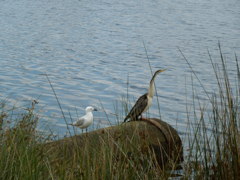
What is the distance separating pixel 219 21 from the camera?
28.4 meters

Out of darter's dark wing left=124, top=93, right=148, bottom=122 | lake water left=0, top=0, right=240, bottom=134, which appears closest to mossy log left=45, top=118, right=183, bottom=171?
darter's dark wing left=124, top=93, right=148, bottom=122

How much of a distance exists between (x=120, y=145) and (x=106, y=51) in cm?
1535

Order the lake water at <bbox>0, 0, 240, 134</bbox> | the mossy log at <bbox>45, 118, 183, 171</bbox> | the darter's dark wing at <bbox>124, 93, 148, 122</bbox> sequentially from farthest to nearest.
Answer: the lake water at <bbox>0, 0, 240, 134</bbox>
the darter's dark wing at <bbox>124, 93, 148, 122</bbox>
the mossy log at <bbox>45, 118, 183, 171</bbox>

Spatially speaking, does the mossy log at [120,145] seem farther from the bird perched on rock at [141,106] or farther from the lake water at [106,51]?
the lake water at [106,51]

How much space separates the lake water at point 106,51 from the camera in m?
12.7

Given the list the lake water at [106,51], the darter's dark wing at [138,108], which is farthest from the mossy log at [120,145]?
the lake water at [106,51]

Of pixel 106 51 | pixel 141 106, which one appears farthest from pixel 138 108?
pixel 106 51

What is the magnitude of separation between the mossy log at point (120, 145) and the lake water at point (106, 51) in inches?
13.9

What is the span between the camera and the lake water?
12680 millimetres

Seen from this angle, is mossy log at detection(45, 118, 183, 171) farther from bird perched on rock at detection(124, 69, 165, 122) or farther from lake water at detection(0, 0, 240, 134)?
lake water at detection(0, 0, 240, 134)

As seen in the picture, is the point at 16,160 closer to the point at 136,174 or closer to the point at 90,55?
the point at 136,174

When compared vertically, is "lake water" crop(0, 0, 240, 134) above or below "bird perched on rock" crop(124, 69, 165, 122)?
below

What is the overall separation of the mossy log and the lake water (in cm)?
35

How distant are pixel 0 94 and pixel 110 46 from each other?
9351 millimetres
